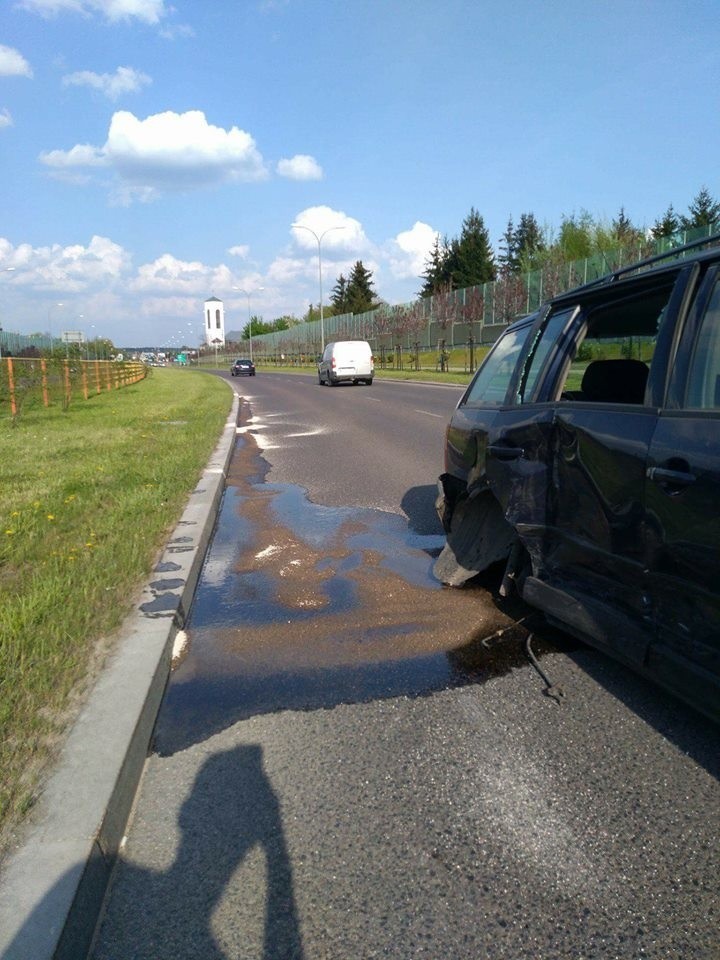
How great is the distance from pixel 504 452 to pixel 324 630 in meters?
1.46

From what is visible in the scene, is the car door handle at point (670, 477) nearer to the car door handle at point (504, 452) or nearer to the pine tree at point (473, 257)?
the car door handle at point (504, 452)

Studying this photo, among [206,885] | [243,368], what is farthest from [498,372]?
[243,368]

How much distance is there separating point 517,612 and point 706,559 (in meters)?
2.26

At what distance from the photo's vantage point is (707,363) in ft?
8.93

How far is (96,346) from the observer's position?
5194cm

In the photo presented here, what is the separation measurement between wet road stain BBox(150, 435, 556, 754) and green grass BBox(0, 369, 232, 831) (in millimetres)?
459

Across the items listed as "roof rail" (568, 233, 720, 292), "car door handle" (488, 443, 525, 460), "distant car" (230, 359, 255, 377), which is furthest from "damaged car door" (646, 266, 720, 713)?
"distant car" (230, 359, 255, 377)

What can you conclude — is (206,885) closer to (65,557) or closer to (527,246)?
(65,557)

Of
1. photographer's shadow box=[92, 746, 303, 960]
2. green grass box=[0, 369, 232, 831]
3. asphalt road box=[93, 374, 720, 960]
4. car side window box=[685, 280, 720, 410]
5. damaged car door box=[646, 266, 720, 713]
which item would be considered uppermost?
car side window box=[685, 280, 720, 410]

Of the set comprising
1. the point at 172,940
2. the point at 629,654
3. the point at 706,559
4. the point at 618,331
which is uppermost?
the point at 618,331

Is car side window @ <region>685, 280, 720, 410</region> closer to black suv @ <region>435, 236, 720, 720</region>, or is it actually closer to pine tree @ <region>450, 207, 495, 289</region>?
black suv @ <region>435, 236, 720, 720</region>

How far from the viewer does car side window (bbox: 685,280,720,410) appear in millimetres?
2672

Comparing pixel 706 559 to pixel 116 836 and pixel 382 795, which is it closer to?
pixel 382 795

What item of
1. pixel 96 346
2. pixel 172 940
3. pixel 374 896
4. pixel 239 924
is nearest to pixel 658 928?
pixel 374 896
